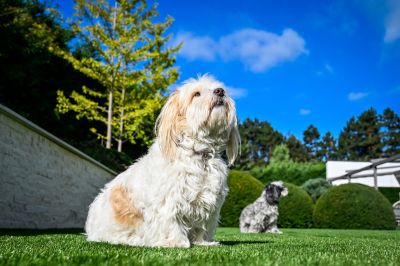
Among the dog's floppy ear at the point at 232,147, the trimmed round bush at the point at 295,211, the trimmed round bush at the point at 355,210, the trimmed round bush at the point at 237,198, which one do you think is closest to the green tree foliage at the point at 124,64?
the trimmed round bush at the point at 237,198

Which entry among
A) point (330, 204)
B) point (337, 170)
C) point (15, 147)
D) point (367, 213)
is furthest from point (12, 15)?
point (337, 170)

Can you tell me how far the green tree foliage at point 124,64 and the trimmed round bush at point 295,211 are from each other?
740cm

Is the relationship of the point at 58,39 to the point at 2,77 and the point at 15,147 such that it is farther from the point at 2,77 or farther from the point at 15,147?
the point at 15,147

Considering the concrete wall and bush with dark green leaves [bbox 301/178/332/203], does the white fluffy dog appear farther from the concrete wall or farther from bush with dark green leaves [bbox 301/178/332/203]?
bush with dark green leaves [bbox 301/178/332/203]

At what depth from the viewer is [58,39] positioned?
2028 cm

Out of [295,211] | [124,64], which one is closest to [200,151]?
[295,211]

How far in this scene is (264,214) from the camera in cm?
1112

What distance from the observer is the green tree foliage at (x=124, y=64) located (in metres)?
19.3

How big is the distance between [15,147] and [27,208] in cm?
134

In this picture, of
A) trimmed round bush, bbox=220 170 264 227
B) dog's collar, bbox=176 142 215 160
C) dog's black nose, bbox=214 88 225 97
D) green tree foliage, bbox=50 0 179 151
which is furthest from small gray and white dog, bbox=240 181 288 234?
green tree foliage, bbox=50 0 179 151

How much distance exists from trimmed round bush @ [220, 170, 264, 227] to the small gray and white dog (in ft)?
17.7

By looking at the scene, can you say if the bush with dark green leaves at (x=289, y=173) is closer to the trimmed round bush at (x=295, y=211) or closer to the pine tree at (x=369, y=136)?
the trimmed round bush at (x=295, y=211)

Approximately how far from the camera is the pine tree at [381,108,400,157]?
6066 cm

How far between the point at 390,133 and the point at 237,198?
5353 centimetres
